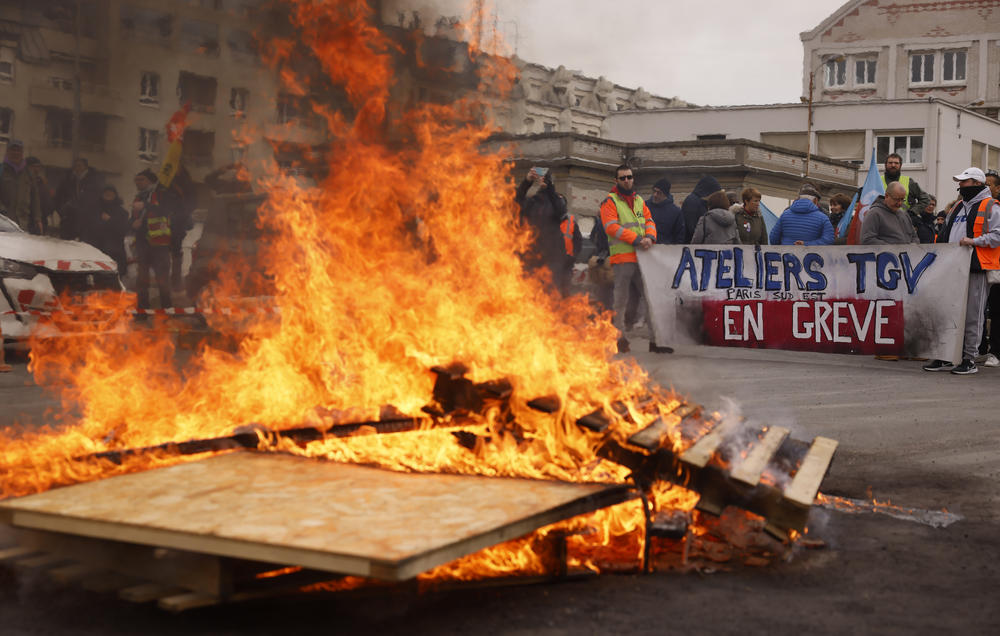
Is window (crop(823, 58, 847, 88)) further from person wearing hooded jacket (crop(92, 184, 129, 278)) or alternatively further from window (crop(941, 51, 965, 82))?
person wearing hooded jacket (crop(92, 184, 129, 278))

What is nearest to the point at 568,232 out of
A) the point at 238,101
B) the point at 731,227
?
the point at 731,227

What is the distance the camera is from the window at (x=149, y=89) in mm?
6621

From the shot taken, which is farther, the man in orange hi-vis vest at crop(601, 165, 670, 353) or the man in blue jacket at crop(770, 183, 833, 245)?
the man in blue jacket at crop(770, 183, 833, 245)

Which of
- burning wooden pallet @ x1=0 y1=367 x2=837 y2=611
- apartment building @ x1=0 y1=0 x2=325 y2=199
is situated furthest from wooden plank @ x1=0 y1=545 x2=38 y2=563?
apartment building @ x1=0 y1=0 x2=325 y2=199

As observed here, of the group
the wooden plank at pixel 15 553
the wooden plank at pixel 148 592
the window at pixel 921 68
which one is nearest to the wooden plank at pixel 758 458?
the wooden plank at pixel 148 592

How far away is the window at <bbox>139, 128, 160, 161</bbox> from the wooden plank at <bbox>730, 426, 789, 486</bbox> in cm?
448

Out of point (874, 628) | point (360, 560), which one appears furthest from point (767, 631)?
point (360, 560)

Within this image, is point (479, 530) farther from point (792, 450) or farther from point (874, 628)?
point (792, 450)

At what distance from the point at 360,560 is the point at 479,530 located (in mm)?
490

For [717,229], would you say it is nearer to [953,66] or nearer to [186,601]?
[186,601]

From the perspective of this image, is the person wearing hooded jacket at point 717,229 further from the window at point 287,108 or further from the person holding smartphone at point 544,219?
the window at point 287,108

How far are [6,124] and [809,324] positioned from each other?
838 cm

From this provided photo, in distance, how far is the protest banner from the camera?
11.0 metres

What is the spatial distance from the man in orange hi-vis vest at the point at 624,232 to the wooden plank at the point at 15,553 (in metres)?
8.97
